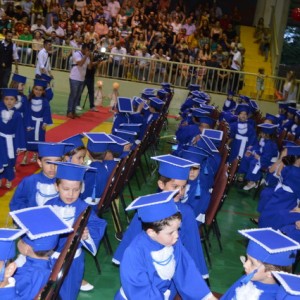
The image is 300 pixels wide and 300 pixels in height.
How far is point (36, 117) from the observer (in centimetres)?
998

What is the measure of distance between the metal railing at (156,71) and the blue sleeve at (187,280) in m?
15.2

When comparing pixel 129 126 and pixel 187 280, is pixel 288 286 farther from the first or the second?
pixel 129 126

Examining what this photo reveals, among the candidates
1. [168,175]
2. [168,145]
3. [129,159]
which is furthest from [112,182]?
[168,145]

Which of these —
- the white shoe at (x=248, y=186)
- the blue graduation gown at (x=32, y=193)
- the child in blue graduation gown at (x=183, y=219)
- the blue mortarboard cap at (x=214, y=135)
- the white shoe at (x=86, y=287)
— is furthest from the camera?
the white shoe at (x=248, y=186)

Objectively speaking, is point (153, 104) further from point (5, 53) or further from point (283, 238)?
point (283, 238)

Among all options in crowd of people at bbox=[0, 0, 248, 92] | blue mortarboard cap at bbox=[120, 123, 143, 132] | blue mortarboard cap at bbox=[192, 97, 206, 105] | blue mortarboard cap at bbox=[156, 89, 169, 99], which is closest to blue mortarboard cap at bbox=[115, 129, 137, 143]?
blue mortarboard cap at bbox=[120, 123, 143, 132]

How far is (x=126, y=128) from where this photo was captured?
381 inches

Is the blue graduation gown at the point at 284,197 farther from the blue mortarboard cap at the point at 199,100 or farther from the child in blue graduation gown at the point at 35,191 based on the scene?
the blue mortarboard cap at the point at 199,100

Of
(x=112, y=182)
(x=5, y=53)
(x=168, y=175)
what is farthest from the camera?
(x=5, y=53)

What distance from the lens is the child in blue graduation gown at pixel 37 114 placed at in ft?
32.6

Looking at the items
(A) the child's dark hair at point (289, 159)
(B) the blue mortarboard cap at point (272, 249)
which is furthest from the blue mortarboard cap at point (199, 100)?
(B) the blue mortarboard cap at point (272, 249)

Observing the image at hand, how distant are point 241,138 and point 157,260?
23.0ft

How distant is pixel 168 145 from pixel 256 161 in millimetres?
3433

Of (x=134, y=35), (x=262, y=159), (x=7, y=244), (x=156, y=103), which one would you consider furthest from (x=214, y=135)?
(x=134, y=35)
